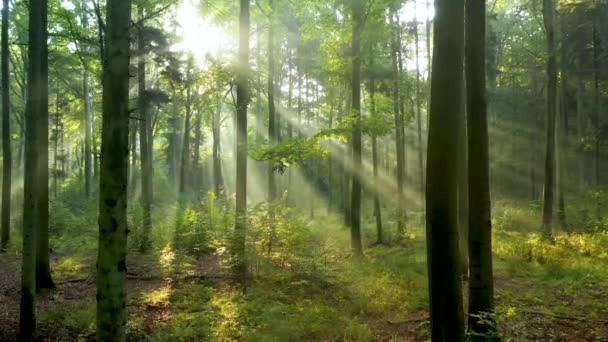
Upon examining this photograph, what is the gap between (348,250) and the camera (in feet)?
48.9

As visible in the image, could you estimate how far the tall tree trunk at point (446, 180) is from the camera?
3.96 metres

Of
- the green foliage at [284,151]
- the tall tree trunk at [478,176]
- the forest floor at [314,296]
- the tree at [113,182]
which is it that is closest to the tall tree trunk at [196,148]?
the green foliage at [284,151]

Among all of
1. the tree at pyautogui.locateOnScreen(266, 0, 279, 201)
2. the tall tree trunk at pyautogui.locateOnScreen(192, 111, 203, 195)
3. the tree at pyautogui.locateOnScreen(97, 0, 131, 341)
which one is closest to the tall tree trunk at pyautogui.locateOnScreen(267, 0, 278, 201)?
the tree at pyautogui.locateOnScreen(266, 0, 279, 201)

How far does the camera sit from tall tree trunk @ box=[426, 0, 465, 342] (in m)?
3.96

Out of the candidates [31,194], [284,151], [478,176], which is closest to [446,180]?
[478,176]

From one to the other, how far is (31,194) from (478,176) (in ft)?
23.8

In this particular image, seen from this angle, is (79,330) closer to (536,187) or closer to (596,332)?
(596,332)

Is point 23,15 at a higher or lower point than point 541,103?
higher

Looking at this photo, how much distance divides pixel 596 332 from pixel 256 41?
57.4 feet

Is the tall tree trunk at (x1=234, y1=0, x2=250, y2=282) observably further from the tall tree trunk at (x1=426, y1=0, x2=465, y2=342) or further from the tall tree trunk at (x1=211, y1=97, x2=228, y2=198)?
the tall tree trunk at (x1=211, y1=97, x2=228, y2=198)

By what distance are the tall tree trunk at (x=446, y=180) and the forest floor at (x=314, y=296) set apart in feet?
8.76

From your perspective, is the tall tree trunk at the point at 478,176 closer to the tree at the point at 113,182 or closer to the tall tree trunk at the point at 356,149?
the tree at the point at 113,182

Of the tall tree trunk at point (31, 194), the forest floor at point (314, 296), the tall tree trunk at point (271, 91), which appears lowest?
the forest floor at point (314, 296)

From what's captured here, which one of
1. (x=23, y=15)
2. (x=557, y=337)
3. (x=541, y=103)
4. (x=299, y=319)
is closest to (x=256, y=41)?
(x=23, y=15)
